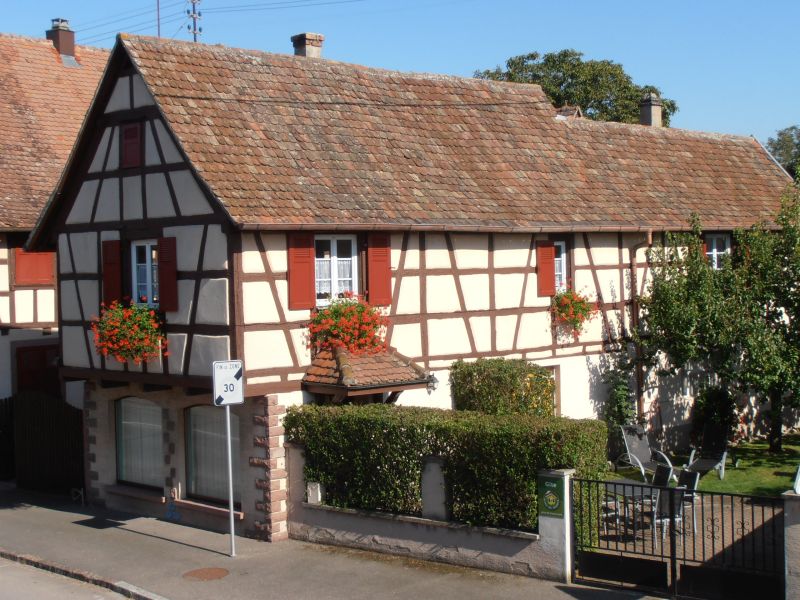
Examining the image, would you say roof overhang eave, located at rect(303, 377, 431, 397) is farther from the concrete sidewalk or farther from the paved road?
the paved road

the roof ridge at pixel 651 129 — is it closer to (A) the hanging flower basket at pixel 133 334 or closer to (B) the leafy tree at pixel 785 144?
(A) the hanging flower basket at pixel 133 334

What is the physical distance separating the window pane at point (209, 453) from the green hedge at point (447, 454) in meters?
1.68

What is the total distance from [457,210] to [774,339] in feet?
19.3

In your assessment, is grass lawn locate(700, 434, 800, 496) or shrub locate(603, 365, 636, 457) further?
shrub locate(603, 365, 636, 457)

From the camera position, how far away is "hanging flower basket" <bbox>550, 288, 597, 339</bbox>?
64.6ft

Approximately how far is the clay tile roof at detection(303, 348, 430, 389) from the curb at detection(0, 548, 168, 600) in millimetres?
3913

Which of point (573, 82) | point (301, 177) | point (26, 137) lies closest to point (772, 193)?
point (301, 177)

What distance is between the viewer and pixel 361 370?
1612cm

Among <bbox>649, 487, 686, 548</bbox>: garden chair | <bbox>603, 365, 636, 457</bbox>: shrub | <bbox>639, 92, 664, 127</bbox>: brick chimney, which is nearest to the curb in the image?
<bbox>649, 487, 686, 548</bbox>: garden chair

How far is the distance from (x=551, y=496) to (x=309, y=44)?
12372 millimetres

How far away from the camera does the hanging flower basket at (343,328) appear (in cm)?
1638

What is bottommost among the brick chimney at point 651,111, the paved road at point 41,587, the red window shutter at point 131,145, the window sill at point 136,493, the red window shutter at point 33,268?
the paved road at point 41,587

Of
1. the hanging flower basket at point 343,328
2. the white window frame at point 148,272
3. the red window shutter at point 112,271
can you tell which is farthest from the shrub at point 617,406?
the red window shutter at point 112,271

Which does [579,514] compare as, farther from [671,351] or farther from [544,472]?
[671,351]
